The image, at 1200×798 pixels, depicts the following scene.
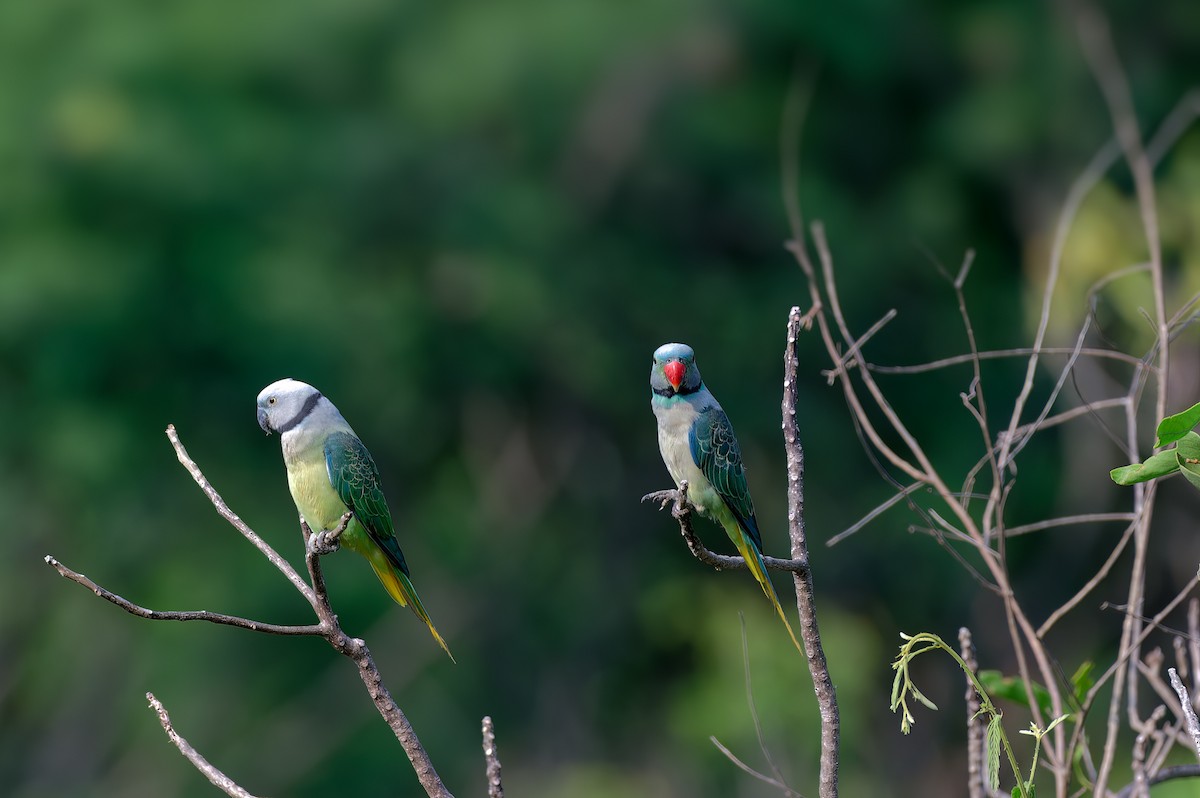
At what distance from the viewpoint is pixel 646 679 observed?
42.9ft

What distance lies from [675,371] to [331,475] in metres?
0.76

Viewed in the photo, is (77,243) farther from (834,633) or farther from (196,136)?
(834,633)

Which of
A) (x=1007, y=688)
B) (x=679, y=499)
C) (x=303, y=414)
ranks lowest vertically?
(x=1007, y=688)

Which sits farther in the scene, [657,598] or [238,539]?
[657,598]

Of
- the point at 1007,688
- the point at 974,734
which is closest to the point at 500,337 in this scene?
the point at 1007,688

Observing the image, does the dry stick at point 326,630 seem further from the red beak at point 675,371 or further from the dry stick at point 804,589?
the red beak at point 675,371

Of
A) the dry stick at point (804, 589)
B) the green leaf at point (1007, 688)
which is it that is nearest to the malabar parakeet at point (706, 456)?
the green leaf at point (1007, 688)

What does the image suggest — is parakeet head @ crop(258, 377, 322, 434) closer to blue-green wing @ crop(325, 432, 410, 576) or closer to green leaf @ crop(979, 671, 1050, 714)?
blue-green wing @ crop(325, 432, 410, 576)

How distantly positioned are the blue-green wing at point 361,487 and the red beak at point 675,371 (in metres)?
0.64

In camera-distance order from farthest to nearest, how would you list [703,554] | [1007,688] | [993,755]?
[1007,688]
[703,554]
[993,755]

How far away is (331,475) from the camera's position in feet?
9.61

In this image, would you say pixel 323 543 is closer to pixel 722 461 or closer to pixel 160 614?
pixel 160 614

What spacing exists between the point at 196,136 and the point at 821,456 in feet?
19.0

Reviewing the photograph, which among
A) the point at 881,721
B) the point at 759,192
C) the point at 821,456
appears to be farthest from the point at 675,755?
the point at 759,192
